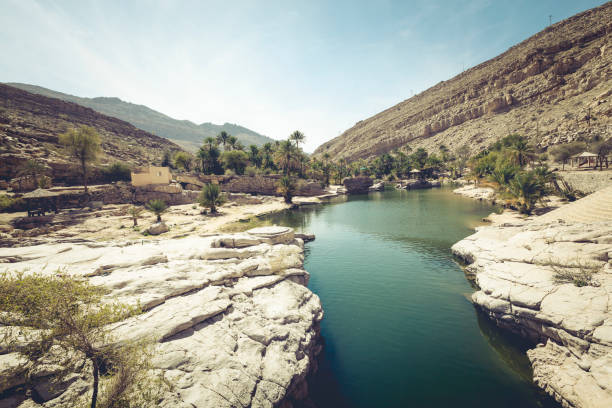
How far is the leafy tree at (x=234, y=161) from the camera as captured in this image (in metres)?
59.2

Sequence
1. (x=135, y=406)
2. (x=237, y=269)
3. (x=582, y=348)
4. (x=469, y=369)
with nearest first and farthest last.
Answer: (x=135, y=406)
(x=582, y=348)
(x=469, y=369)
(x=237, y=269)

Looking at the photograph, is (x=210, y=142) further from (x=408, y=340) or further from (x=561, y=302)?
(x=561, y=302)

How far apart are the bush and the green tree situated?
6405 millimetres

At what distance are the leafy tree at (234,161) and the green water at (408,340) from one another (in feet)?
154

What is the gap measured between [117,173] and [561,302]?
174 ft

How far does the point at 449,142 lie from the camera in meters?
103

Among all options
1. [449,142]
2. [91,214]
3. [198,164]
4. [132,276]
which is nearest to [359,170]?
[449,142]

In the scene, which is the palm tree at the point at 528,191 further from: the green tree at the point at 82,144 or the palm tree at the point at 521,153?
the green tree at the point at 82,144

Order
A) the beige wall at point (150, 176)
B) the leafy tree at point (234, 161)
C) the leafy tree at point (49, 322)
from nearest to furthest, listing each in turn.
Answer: the leafy tree at point (49, 322), the beige wall at point (150, 176), the leafy tree at point (234, 161)

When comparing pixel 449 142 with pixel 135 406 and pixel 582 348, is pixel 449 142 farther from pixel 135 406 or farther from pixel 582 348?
pixel 135 406

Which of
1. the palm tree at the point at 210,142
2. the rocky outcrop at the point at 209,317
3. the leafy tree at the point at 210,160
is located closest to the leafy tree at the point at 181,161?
the leafy tree at the point at 210,160

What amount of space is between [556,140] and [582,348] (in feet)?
262

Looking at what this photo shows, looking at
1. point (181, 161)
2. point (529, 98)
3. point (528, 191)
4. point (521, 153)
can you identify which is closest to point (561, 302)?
point (528, 191)

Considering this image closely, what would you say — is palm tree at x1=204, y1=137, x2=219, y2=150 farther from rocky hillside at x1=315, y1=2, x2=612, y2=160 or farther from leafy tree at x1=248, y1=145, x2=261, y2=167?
rocky hillside at x1=315, y1=2, x2=612, y2=160
